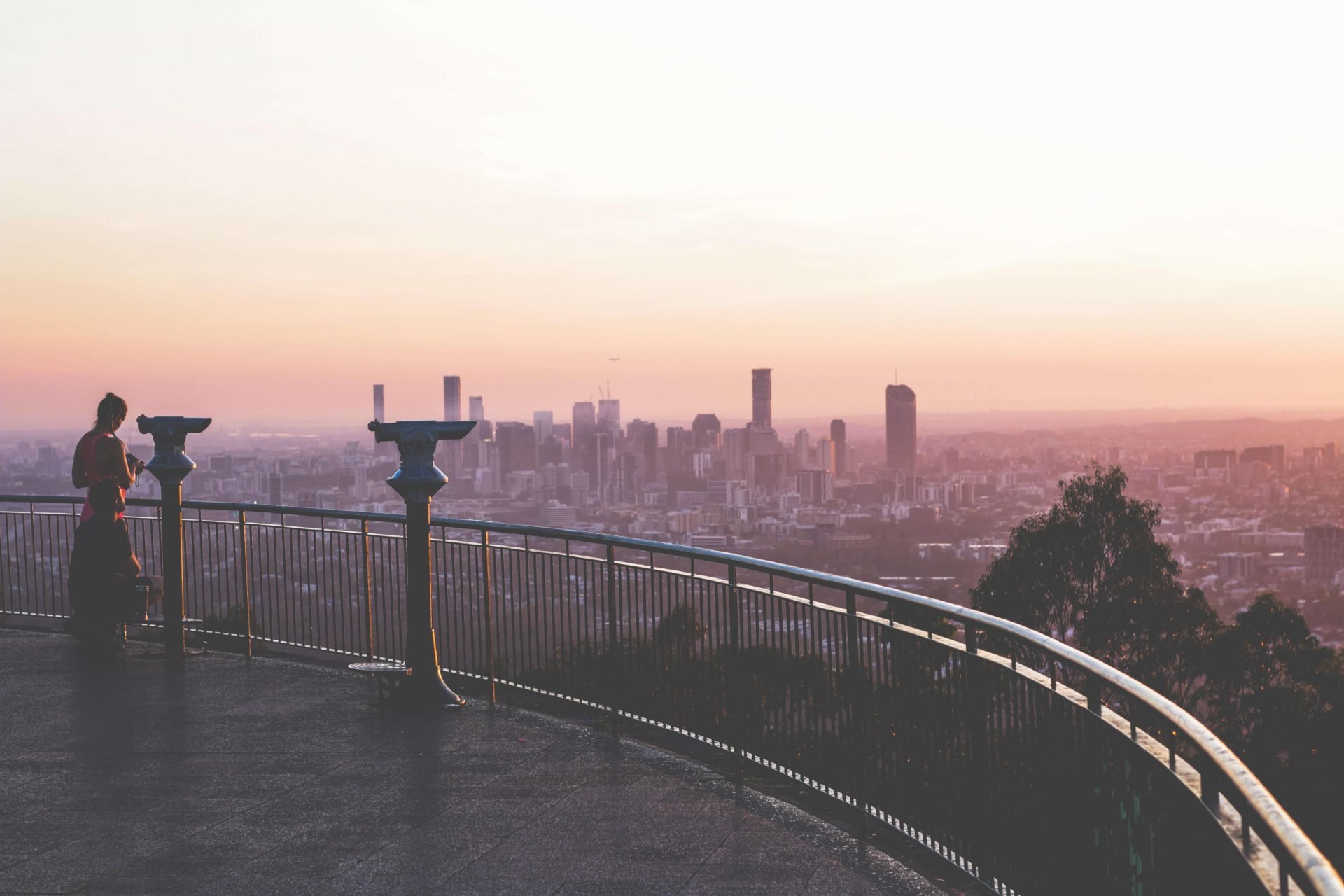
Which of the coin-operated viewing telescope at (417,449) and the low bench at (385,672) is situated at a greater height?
the coin-operated viewing telescope at (417,449)

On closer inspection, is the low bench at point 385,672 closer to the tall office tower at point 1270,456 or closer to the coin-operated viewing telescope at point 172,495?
the coin-operated viewing telescope at point 172,495

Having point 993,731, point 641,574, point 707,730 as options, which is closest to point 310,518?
point 641,574

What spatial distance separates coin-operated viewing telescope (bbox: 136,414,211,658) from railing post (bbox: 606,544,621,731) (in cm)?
465

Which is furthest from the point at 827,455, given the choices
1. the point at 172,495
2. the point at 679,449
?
the point at 172,495

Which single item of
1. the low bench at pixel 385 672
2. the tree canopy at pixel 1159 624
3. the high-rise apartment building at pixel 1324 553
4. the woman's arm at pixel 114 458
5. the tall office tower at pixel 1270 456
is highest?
the woman's arm at pixel 114 458

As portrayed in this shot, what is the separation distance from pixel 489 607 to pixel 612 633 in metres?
1.57

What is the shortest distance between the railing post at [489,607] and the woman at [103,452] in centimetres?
372

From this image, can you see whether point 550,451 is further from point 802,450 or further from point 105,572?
point 105,572

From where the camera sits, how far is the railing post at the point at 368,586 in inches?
404

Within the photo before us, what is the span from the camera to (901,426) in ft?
540

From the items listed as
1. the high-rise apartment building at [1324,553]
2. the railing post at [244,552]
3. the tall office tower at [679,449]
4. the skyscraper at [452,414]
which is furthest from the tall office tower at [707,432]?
the railing post at [244,552]

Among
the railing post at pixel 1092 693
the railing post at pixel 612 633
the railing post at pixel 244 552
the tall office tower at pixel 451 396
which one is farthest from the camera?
the tall office tower at pixel 451 396

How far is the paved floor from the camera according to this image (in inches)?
215

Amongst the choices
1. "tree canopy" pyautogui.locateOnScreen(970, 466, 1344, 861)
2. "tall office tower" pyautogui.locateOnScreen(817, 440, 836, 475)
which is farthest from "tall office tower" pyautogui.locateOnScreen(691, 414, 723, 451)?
"tree canopy" pyautogui.locateOnScreen(970, 466, 1344, 861)
